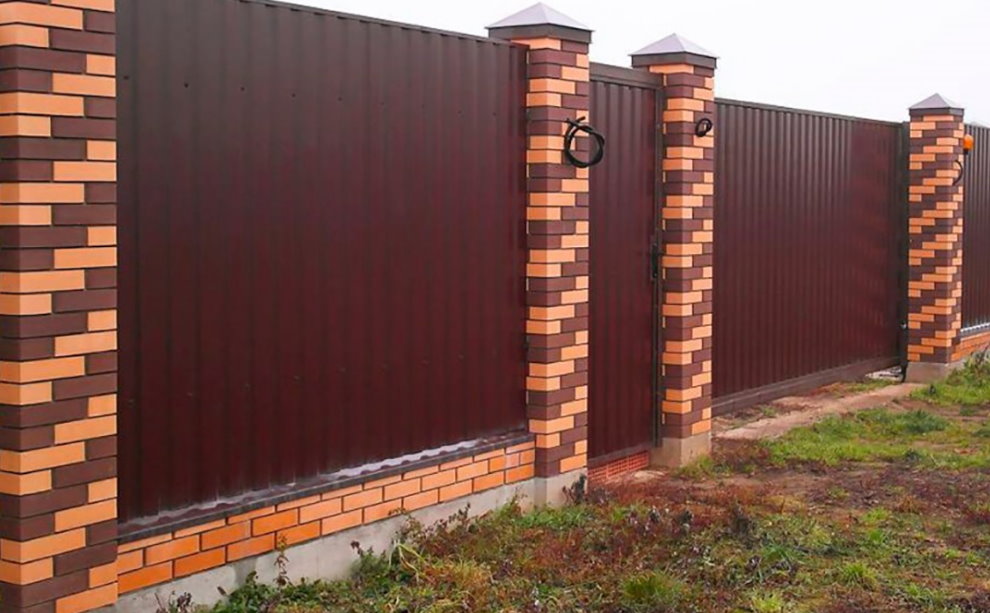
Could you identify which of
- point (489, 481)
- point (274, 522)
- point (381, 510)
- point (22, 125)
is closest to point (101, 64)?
point (22, 125)

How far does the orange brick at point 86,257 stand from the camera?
4.67 metres

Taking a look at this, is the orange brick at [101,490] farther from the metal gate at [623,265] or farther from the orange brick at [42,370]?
the metal gate at [623,265]

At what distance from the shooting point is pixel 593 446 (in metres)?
8.48

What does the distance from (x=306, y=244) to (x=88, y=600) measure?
1.84 metres

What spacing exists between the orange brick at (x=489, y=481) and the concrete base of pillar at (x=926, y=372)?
7966 millimetres

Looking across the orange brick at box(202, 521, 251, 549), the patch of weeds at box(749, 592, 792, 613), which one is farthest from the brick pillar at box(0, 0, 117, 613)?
the patch of weeds at box(749, 592, 792, 613)

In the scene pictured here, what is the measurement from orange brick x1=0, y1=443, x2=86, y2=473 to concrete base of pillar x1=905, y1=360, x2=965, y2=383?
10.9m

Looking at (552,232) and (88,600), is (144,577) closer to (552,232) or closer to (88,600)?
(88,600)

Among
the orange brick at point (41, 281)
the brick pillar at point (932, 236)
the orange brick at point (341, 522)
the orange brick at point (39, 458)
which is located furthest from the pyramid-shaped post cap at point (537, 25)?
the brick pillar at point (932, 236)

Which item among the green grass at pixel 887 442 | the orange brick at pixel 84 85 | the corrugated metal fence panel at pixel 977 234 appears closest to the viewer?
the orange brick at pixel 84 85

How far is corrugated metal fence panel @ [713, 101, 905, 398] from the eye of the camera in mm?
10750

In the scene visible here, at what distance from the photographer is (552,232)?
24.5 feet

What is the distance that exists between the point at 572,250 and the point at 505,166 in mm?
697

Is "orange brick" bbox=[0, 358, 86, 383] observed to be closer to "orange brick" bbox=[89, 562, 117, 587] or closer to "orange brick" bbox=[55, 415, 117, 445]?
"orange brick" bbox=[55, 415, 117, 445]
